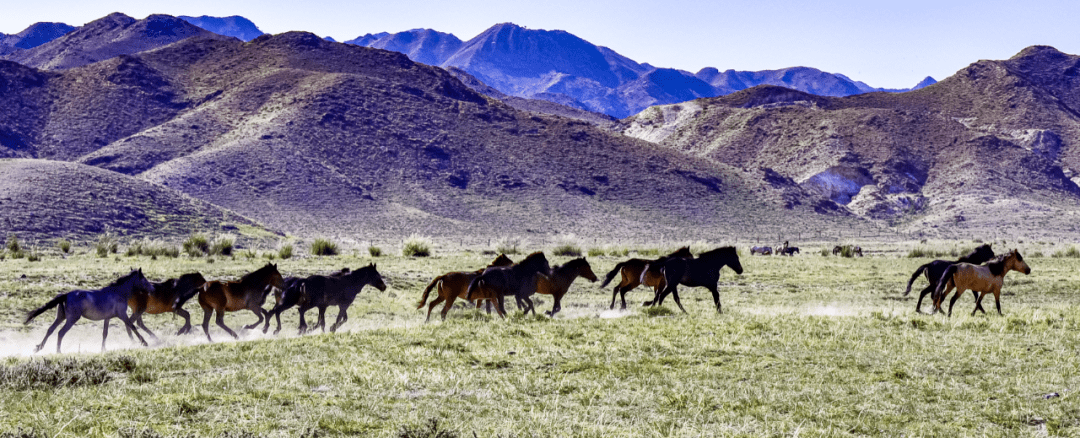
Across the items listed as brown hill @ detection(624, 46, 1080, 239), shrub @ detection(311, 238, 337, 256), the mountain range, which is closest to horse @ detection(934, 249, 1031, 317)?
shrub @ detection(311, 238, 337, 256)

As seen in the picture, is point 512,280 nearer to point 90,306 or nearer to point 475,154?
point 90,306

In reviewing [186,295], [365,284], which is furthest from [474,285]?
[186,295]

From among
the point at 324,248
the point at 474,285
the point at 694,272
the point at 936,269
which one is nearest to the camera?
the point at 474,285

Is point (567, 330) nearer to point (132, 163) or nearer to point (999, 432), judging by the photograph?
point (999, 432)

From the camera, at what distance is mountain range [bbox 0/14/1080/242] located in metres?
61.9

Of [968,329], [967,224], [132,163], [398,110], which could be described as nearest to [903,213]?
[967,224]

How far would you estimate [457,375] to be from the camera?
914 cm

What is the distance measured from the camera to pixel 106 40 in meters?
152

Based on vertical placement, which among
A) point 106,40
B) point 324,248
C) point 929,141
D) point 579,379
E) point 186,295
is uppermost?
point 106,40

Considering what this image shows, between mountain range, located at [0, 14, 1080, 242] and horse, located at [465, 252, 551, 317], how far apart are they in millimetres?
35972

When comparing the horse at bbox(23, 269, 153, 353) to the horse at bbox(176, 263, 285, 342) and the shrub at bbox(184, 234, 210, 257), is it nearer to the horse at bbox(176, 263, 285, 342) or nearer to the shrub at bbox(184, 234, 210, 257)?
the horse at bbox(176, 263, 285, 342)

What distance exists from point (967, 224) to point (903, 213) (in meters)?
9.00

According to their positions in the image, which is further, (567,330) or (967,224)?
(967,224)

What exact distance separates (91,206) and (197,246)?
19657 mm
